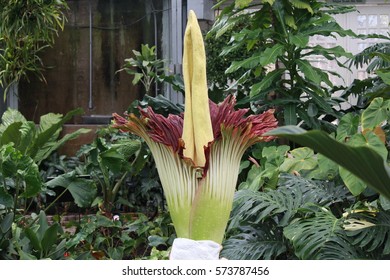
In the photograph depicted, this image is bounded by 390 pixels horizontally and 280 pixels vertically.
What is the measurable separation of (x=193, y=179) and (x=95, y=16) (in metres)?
5.10

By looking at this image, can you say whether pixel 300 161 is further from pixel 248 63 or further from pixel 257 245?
pixel 248 63

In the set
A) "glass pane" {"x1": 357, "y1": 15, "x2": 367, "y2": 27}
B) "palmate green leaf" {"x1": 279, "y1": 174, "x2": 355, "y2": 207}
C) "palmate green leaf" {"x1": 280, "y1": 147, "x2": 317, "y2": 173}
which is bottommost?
"palmate green leaf" {"x1": 279, "y1": 174, "x2": 355, "y2": 207}

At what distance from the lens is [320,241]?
2000 mm

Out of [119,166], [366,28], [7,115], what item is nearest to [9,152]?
[119,166]

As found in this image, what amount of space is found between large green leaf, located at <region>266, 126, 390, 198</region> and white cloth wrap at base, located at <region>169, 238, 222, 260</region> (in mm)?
384

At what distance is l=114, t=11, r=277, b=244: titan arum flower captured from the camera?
965 mm

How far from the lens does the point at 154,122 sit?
1.07m

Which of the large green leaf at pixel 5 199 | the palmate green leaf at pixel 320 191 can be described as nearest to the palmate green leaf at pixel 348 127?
the palmate green leaf at pixel 320 191

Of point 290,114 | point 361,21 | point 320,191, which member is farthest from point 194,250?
point 361,21

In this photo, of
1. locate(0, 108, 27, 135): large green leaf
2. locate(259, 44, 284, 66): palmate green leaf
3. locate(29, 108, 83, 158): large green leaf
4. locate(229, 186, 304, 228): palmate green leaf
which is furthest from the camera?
locate(0, 108, 27, 135): large green leaf

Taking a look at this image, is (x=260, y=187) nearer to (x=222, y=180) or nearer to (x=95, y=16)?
(x=222, y=180)

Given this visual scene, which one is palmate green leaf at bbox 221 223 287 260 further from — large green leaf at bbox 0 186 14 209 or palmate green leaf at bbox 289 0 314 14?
palmate green leaf at bbox 289 0 314 14

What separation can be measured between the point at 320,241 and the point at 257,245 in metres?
0.33

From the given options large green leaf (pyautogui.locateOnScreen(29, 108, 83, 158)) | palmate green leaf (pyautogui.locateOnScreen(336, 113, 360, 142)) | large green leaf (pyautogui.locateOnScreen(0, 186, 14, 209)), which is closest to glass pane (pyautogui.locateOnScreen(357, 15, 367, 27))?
large green leaf (pyautogui.locateOnScreen(29, 108, 83, 158))
